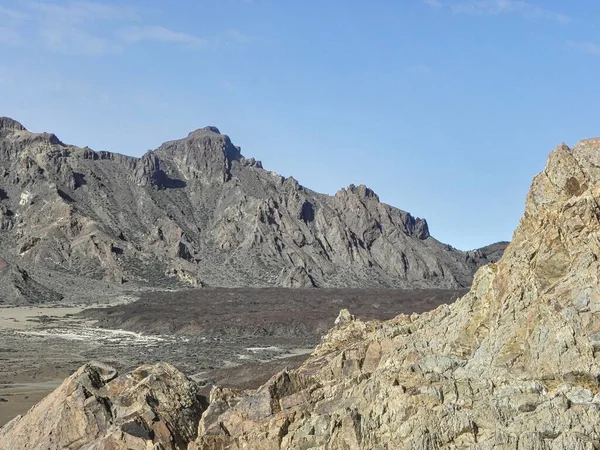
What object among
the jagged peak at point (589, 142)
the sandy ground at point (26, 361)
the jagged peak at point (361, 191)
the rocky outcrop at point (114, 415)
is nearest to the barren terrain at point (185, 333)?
the sandy ground at point (26, 361)

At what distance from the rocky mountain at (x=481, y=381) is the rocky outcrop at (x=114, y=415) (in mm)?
76

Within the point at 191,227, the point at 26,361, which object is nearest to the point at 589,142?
the point at 26,361

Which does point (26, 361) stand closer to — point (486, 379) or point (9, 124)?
point (486, 379)

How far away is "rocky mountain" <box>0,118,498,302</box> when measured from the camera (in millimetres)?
124750

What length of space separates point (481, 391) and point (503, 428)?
936 mm

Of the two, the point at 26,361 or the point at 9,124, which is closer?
the point at 26,361

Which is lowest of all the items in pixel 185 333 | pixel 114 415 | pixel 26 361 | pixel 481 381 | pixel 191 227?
pixel 26 361

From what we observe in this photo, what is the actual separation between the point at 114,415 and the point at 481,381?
674 centimetres

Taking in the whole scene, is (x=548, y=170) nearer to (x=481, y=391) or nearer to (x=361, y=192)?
(x=481, y=391)

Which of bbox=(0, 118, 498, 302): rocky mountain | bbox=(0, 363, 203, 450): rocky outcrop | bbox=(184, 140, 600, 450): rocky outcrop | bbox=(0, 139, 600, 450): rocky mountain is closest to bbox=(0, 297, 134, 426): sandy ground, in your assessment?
bbox=(0, 363, 203, 450): rocky outcrop

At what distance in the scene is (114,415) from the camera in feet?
41.1

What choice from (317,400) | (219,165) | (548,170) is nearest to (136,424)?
(317,400)

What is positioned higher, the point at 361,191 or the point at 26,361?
the point at 361,191

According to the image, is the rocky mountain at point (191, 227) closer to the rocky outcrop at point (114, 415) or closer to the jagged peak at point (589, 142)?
the rocky outcrop at point (114, 415)
